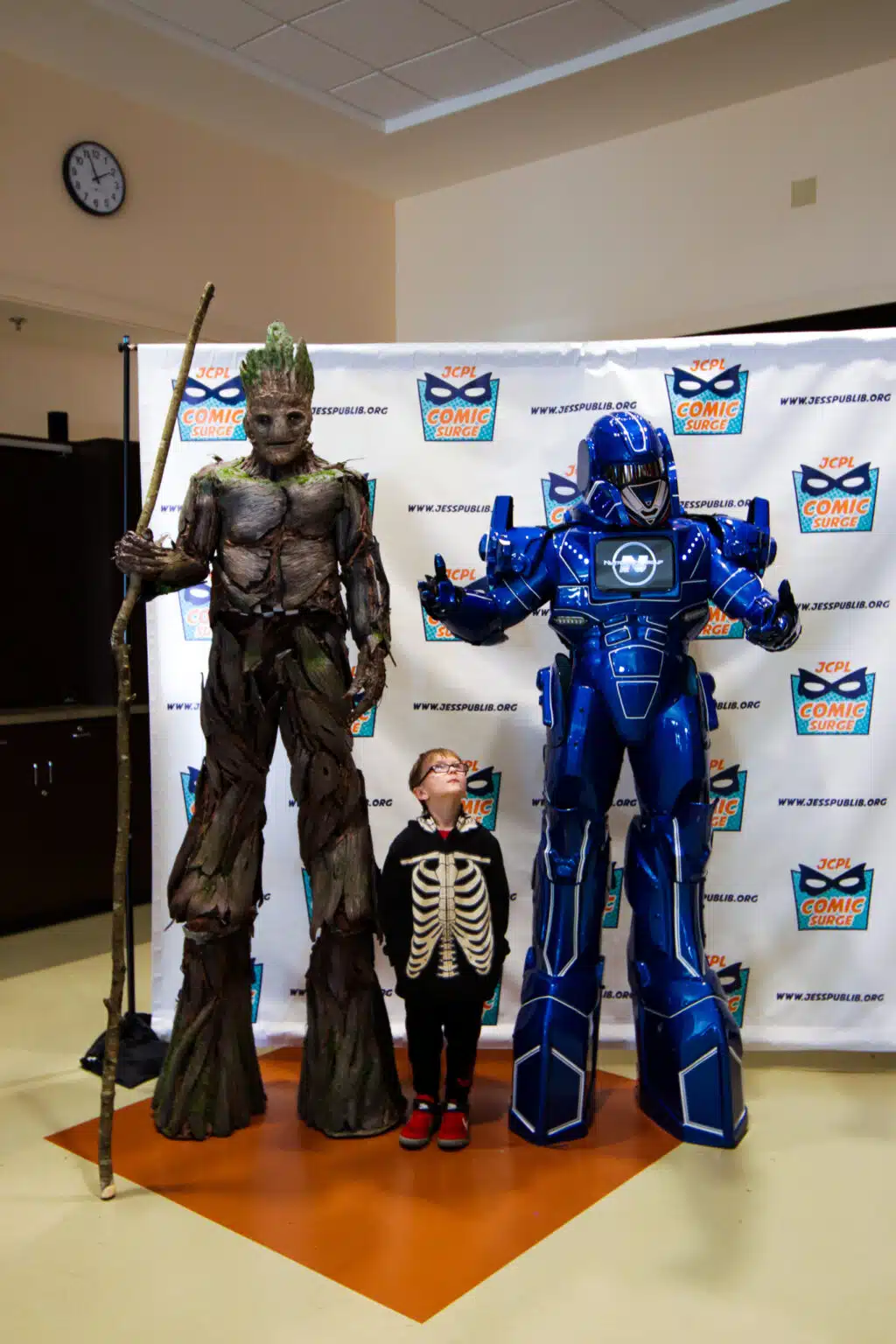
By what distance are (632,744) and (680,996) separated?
2.12 ft

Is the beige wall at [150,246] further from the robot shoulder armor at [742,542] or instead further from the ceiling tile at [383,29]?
the robot shoulder armor at [742,542]

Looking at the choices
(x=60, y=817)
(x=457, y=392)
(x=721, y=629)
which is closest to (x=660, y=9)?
(x=457, y=392)

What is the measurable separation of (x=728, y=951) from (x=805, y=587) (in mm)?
1146

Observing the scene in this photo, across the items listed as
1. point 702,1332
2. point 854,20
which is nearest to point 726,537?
point 702,1332

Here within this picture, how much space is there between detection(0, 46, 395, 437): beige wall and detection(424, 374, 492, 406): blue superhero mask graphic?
238 cm

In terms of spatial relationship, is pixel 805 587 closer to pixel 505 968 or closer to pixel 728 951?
pixel 728 951

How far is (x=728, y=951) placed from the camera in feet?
12.1

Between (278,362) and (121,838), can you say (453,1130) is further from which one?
(278,362)

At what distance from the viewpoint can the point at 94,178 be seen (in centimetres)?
546

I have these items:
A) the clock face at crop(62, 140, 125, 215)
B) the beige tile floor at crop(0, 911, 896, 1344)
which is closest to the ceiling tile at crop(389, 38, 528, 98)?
the clock face at crop(62, 140, 125, 215)

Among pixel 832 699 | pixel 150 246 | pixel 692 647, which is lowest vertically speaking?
pixel 832 699

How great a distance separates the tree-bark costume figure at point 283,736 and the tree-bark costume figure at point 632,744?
30 centimetres

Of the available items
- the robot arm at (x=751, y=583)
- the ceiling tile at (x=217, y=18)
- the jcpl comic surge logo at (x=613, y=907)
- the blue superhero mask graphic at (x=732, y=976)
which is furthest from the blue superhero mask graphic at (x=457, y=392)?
the ceiling tile at (x=217, y=18)

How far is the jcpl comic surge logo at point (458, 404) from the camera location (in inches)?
144
